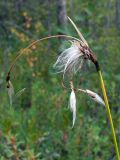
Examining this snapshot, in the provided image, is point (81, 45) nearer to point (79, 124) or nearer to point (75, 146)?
point (75, 146)

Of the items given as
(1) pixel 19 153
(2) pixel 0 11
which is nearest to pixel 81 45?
(1) pixel 19 153

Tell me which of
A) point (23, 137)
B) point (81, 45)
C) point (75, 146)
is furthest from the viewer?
point (23, 137)

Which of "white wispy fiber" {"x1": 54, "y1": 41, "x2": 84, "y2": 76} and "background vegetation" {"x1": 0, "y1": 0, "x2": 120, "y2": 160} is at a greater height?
"white wispy fiber" {"x1": 54, "y1": 41, "x2": 84, "y2": 76}

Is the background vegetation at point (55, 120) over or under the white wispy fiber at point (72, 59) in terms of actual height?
under

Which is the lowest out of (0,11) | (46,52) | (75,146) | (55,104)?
(75,146)

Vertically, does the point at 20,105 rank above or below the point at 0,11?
below

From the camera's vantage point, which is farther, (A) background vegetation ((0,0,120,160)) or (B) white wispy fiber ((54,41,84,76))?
(A) background vegetation ((0,0,120,160))

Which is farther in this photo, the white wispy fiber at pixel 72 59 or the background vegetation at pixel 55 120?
the background vegetation at pixel 55 120

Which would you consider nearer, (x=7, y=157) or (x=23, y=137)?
(x=7, y=157)
